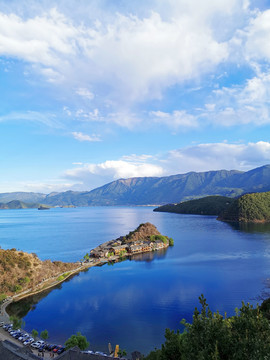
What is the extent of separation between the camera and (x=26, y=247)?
89.9 metres

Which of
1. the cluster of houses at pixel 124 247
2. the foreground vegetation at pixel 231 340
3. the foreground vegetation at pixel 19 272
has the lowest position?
the cluster of houses at pixel 124 247

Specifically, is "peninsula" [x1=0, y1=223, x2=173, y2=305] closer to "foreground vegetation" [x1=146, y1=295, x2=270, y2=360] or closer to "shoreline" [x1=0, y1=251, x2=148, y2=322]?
"shoreline" [x1=0, y1=251, x2=148, y2=322]

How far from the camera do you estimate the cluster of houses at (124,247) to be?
243ft

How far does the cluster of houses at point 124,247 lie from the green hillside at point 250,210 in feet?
273

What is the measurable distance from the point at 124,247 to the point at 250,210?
105 metres

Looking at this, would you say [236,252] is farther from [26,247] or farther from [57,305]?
[26,247]

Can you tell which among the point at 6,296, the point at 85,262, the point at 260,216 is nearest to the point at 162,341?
the point at 6,296

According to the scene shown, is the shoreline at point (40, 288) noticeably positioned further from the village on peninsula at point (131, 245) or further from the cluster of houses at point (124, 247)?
the cluster of houses at point (124, 247)

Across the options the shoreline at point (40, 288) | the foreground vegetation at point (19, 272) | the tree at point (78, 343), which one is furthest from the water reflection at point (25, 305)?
the tree at point (78, 343)

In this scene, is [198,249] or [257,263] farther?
[198,249]

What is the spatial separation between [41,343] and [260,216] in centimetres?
14938

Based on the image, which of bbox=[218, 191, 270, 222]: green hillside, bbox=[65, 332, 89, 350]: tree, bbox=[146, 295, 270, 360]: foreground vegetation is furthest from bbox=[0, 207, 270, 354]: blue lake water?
bbox=[218, 191, 270, 222]: green hillside

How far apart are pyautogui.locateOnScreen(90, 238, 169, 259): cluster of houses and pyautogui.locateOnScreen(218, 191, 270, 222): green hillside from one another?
8328cm

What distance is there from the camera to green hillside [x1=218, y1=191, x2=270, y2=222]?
151 meters
